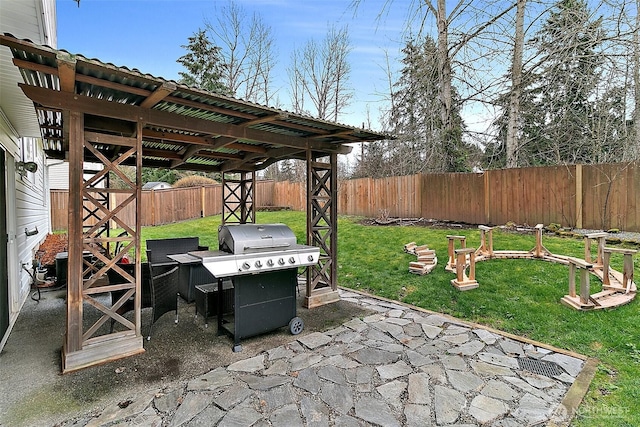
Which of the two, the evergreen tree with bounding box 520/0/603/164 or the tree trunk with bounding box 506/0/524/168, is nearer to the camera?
the evergreen tree with bounding box 520/0/603/164

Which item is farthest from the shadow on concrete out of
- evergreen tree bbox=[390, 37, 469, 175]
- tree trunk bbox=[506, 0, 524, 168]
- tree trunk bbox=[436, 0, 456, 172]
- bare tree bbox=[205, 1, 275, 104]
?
bare tree bbox=[205, 1, 275, 104]

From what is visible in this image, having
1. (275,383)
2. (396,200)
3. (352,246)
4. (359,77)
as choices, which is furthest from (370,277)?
(359,77)

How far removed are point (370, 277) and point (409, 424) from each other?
399 centimetres

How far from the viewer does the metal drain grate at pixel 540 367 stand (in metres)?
3.05

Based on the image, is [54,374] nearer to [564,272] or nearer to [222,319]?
[222,319]

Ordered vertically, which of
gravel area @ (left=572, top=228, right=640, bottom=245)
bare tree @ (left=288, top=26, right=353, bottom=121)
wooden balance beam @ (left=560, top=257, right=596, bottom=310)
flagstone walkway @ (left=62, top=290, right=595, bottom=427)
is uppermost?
bare tree @ (left=288, top=26, right=353, bottom=121)

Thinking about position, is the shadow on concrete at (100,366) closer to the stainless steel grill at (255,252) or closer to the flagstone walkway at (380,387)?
the flagstone walkway at (380,387)

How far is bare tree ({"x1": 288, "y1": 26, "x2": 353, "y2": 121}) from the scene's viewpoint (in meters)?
16.9

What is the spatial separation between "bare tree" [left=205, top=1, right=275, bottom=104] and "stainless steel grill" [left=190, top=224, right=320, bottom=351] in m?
15.8

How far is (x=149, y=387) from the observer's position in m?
2.86

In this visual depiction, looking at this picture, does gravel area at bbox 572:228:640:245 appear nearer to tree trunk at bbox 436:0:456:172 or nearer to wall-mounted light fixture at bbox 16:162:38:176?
tree trunk at bbox 436:0:456:172

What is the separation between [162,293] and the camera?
12.6 feet

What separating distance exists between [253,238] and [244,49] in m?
17.0

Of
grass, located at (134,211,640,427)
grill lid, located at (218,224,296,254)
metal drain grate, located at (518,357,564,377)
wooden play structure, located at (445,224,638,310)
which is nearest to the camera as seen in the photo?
grass, located at (134,211,640,427)
